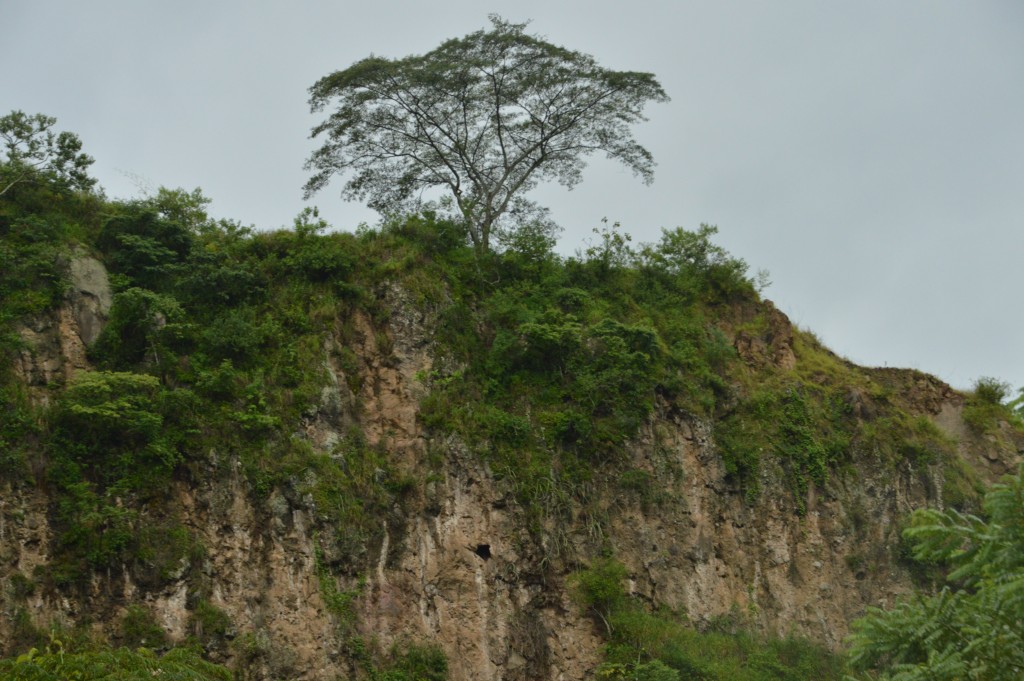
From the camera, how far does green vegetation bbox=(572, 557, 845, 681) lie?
15445mm

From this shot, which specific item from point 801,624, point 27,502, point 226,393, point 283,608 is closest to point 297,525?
point 283,608

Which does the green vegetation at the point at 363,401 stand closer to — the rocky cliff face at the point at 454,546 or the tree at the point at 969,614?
the rocky cliff face at the point at 454,546

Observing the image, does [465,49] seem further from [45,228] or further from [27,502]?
[27,502]

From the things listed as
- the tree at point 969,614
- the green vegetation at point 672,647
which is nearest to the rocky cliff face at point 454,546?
the green vegetation at point 672,647

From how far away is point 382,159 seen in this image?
22609 mm

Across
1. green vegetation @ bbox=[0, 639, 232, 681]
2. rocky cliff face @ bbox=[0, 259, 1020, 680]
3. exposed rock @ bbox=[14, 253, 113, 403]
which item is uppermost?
exposed rock @ bbox=[14, 253, 113, 403]

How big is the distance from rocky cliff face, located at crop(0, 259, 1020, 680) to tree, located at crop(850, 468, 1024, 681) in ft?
26.1

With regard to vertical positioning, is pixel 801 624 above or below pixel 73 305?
below

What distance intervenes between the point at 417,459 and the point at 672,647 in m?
5.36

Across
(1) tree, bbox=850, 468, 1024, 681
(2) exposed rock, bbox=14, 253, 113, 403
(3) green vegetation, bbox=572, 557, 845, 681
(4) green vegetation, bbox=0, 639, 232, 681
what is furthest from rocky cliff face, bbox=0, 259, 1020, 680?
(1) tree, bbox=850, 468, 1024, 681

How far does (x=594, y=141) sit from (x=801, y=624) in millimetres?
11902

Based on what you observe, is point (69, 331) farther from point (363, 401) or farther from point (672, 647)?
point (672, 647)

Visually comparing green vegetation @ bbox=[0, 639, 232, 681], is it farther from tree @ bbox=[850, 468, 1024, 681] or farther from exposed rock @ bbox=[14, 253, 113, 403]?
tree @ bbox=[850, 468, 1024, 681]

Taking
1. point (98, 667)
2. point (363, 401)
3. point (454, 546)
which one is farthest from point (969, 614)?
point (363, 401)
